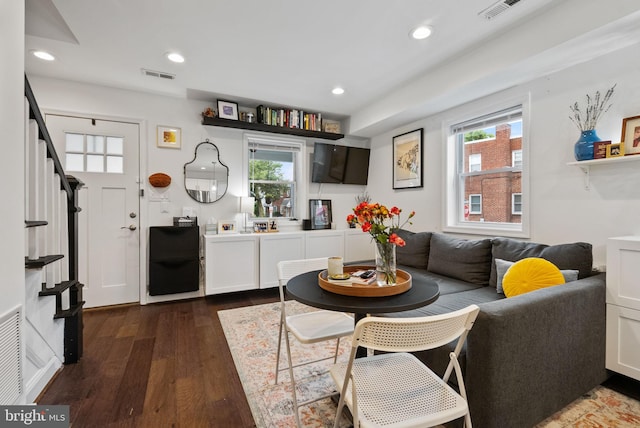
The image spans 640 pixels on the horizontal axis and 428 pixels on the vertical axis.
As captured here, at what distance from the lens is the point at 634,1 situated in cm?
167

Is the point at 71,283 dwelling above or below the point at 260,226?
below

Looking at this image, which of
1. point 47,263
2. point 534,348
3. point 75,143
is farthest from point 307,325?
point 75,143

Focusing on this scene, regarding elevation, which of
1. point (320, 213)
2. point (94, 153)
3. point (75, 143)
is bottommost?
point (320, 213)

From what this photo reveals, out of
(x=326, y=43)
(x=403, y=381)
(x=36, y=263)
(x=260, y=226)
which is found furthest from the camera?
(x=260, y=226)

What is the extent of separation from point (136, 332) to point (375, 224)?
102 inches

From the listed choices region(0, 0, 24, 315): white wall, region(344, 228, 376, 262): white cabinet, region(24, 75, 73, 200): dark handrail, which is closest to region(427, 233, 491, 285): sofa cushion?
region(344, 228, 376, 262): white cabinet

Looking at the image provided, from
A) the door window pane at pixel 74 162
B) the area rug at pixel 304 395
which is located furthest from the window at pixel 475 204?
the door window pane at pixel 74 162

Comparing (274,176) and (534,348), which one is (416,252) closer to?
(534,348)

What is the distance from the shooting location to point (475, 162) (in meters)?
3.31

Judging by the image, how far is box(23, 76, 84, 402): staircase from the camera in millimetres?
1797

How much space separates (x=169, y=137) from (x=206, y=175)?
0.64 metres

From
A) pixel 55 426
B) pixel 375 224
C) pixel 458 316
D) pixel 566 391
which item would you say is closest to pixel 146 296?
pixel 55 426

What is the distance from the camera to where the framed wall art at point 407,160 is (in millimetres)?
3832

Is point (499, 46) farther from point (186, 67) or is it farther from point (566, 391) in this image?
point (186, 67)
